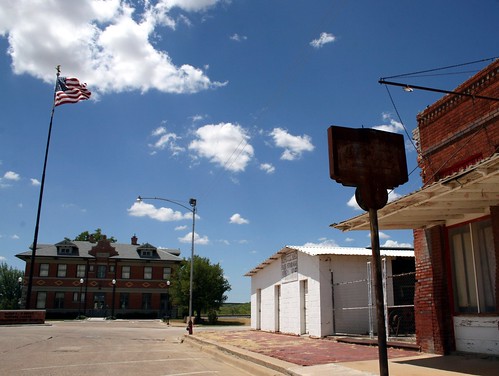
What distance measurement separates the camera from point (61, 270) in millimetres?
61406

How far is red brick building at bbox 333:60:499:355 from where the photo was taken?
9609 mm

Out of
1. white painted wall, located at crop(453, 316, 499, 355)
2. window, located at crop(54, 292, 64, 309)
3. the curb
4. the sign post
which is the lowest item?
the curb

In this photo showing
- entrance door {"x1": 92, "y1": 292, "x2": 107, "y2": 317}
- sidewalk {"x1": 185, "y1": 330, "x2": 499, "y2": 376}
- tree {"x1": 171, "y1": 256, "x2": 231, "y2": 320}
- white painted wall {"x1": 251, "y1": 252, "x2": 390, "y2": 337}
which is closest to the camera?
sidewalk {"x1": 185, "y1": 330, "x2": 499, "y2": 376}

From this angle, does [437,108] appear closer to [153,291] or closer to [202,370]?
[202,370]

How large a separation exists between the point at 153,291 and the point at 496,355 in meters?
57.7

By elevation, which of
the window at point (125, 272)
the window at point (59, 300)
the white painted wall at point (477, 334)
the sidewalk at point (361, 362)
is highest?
the window at point (125, 272)

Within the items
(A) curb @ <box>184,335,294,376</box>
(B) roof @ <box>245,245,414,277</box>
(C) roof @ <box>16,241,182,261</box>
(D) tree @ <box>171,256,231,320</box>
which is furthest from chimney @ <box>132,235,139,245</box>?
(A) curb @ <box>184,335,294,376</box>

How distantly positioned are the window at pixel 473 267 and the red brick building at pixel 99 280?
175ft

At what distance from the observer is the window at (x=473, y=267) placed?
9.94 m

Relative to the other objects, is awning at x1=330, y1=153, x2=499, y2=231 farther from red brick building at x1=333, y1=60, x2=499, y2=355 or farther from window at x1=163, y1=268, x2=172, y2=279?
window at x1=163, y1=268, x2=172, y2=279

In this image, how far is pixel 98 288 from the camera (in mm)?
61531

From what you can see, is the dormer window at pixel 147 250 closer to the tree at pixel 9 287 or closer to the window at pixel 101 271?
the window at pixel 101 271

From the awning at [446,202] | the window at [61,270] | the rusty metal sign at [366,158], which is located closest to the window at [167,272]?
the window at [61,270]

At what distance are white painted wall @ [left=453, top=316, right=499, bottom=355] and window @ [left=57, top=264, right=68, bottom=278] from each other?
59.2 meters
